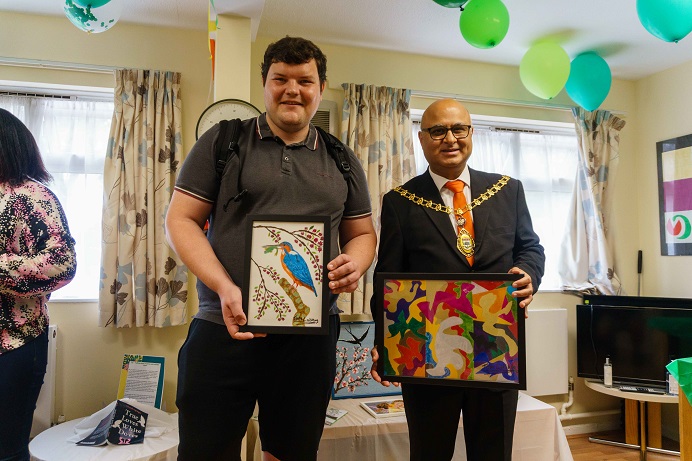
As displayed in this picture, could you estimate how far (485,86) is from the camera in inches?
144

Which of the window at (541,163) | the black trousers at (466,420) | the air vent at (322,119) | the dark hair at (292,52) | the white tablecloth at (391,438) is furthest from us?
the window at (541,163)

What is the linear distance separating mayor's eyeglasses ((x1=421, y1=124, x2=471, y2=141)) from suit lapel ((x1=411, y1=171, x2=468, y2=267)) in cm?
15

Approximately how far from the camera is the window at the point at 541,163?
3848 mm

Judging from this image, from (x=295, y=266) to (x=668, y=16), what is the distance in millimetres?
2177

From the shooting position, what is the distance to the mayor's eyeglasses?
150 centimetres

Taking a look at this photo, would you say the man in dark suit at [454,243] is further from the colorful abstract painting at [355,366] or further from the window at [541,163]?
the window at [541,163]

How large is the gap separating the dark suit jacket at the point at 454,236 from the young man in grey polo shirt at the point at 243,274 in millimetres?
293

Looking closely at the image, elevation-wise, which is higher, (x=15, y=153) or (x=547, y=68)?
(x=547, y=68)

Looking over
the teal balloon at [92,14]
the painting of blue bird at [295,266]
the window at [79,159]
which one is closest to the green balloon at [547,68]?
the teal balloon at [92,14]

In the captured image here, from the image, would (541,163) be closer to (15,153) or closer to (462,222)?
(462,222)

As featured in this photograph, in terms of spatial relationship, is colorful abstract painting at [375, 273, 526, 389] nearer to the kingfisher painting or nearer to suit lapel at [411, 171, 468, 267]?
suit lapel at [411, 171, 468, 267]

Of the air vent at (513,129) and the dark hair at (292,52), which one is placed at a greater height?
the air vent at (513,129)

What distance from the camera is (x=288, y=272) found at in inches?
43.9

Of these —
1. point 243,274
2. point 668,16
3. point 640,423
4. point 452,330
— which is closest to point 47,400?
point 243,274
